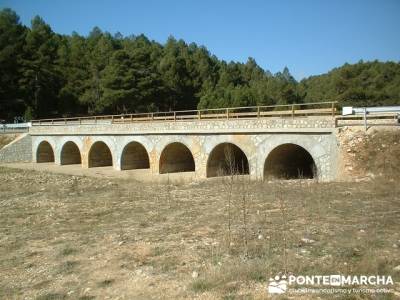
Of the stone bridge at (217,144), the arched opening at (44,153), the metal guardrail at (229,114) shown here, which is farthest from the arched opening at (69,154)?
A: the arched opening at (44,153)

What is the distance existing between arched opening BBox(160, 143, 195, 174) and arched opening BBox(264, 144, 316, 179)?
8485 mm

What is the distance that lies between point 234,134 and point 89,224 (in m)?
12.4

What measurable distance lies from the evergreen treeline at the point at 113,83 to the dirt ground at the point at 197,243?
37.3 metres

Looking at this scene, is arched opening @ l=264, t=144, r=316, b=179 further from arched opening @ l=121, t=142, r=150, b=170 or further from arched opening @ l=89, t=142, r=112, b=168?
arched opening @ l=89, t=142, r=112, b=168

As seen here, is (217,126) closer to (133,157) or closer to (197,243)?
(133,157)

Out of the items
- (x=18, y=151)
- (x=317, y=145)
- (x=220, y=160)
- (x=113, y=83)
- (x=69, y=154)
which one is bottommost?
(x=220, y=160)

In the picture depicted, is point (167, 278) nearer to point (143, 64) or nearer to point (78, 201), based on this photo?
point (78, 201)

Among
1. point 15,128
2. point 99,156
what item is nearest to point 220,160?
point 99,156

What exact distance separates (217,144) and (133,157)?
11386 millimetres

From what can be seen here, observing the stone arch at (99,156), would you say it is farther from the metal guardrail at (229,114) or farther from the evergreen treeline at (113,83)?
the evergreen treeline at (113,83)

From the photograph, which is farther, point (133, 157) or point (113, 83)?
point (113, 83)

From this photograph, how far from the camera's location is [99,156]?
37594mm

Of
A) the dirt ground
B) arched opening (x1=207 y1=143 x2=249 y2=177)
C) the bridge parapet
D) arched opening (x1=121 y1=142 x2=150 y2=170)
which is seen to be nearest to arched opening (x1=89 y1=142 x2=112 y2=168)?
the bridge parapet

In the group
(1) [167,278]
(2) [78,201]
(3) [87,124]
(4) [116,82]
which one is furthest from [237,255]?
(4) [116,82]
